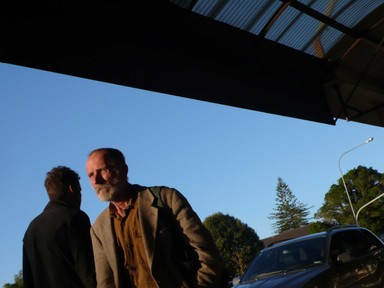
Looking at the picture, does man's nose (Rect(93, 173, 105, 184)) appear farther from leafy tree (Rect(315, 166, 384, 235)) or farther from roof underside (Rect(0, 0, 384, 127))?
leafy tree (Rect(315, 166, 384, 235))

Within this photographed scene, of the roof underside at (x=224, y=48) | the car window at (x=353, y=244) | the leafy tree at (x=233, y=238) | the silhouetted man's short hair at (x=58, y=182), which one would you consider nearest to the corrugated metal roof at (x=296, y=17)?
the roof underside at (x=224, y=48)

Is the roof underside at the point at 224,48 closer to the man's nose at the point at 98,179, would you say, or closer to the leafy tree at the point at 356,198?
the man's nose at the point at 98,179

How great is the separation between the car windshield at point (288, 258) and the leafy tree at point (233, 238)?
69.9m

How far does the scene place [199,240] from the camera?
8.79ft

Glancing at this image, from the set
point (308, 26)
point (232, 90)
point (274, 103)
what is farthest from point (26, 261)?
point (308, 26)

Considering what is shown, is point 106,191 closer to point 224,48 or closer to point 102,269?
point 102,269

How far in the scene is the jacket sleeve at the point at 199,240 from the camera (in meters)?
2.58

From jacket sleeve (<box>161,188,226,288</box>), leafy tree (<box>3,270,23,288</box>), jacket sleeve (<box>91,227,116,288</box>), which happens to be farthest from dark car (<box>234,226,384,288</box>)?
leafy tree (<box>3,270,23,288</box>)

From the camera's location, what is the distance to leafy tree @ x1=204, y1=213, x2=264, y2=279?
78.5 metres

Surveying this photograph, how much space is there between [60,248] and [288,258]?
4753mm

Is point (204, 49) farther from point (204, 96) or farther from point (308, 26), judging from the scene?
point (308, 26)

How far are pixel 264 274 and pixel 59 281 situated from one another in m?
4.50

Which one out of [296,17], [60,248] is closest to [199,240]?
[60,248]

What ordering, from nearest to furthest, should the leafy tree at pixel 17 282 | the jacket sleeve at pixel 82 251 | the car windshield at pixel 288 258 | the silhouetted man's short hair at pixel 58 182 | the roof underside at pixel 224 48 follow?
1. the jacket sleeve at pixel 82 251
2. the silhouetted man's short hair at pixel 58 182
3. the roof underside at pixel 224 48
4. the car windshield at pixel 288 258
5. the leafy tree at pixel 17 282
